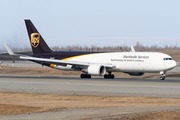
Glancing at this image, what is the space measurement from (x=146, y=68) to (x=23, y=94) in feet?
70.8

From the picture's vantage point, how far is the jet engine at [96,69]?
1742 inches

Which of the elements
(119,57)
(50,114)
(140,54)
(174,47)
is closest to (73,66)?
(119,57)

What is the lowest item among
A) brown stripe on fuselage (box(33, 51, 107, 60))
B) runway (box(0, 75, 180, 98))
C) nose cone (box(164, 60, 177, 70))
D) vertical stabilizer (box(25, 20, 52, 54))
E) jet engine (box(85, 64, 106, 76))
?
runway (box(0, 75, 180, 98))

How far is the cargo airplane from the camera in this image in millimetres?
43531

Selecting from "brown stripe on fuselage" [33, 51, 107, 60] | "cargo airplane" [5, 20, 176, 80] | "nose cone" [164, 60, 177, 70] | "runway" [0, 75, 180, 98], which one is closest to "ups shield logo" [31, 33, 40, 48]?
"cargo airplane" [5, 20, 176, 80]

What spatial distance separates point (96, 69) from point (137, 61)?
230 inches

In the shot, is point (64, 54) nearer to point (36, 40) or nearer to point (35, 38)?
point (36, 40)

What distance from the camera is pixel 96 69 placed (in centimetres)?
4438

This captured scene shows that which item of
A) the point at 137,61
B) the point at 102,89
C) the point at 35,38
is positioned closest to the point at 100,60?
the point at 137,61

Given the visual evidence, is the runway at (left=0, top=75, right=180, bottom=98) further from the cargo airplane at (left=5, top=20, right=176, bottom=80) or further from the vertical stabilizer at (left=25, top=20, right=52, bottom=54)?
the vertical stabilizer at (left=25, top=20, right=52, bottom=54)

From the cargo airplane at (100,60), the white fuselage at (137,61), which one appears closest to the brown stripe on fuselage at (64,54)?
the cargo airplane at (100,60)

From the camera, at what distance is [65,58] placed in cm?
5006

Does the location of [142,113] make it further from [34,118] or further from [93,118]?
[34,118]

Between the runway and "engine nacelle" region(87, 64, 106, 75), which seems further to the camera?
"engine nacelle" region(87, 64, 106, 75)
